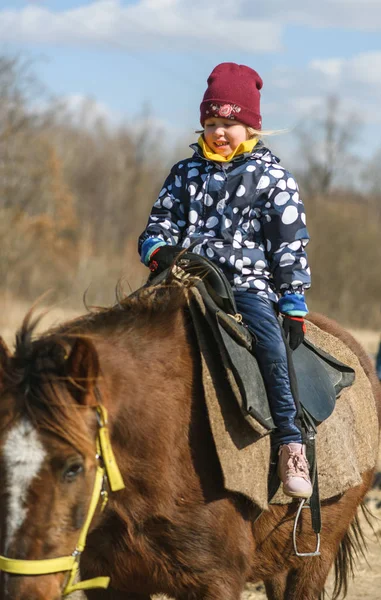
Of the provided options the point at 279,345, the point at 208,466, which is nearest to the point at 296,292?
the point at 279,345

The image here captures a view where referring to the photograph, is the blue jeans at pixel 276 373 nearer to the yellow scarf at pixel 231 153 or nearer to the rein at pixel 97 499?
the yellow scarf at pixel 231 153

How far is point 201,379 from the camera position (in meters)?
3.54

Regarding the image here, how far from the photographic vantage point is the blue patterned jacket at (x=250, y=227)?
3.92 meters

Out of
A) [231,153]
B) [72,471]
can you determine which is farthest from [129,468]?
[231,153]

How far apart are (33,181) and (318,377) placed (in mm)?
27581

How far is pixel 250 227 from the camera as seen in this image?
402 cm

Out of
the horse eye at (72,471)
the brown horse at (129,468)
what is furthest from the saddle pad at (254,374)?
the horse eye at (72,471)

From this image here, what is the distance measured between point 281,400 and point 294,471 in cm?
30

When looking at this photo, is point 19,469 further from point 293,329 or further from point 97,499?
point 293,329

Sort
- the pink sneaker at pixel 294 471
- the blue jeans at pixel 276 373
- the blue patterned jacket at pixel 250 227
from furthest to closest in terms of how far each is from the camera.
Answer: the blue patterned jacket at pixel 250 227, the blue jeans at pixel 276 373, the pink sneaker at pixel 294 471

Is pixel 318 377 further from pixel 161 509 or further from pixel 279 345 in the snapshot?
pixel 161 509

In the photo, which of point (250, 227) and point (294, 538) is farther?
point (250, 227)

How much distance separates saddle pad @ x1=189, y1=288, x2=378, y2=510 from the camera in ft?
11.4

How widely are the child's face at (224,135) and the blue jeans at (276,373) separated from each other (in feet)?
2.68
